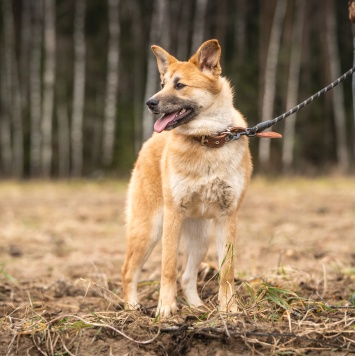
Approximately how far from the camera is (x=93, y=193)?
13.9 m

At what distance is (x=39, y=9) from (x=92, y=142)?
210 inches

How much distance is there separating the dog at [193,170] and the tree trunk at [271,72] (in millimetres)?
15351

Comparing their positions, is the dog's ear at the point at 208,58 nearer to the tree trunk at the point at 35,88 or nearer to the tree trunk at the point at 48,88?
the tree trunk at the point at 48,88

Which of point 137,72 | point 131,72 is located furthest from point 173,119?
point 131,72

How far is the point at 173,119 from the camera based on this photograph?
3.99 m

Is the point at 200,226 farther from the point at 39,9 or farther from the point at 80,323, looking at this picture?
the point at 39,9

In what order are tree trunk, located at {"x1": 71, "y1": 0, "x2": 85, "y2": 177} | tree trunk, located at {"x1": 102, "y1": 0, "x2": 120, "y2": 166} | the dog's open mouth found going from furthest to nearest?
1. tree trunk, located at {"x1": 71, "y1": 0, "x2": 85, "y2": 177}
2. tree trunk, located at {"x1": 102, "y1": 0, "x2": 120, "y2": 166}
3. the dog's open mouth

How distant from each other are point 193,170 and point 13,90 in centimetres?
1887

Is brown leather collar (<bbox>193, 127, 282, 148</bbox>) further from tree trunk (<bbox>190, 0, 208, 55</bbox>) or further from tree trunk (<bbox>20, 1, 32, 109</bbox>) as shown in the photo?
tree trunk (<bbox>20, 1, 32, 109</bbox>)

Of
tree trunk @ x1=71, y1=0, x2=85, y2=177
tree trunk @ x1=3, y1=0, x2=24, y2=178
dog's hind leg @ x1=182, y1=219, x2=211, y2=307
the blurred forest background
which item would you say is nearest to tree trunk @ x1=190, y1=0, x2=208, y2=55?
the blurred forest background

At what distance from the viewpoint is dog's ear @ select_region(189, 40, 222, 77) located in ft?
Result: 13.5

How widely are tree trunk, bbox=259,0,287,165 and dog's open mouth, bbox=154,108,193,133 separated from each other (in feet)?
51.1

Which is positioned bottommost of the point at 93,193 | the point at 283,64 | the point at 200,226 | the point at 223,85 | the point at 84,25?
the point at 93,193

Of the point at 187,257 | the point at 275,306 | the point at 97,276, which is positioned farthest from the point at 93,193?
the point at 275,306
